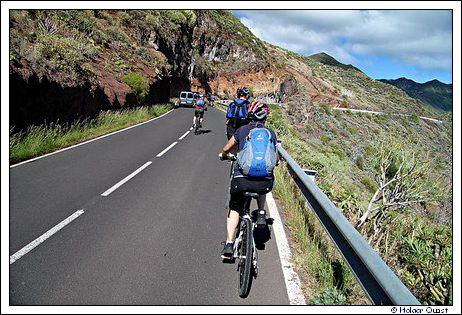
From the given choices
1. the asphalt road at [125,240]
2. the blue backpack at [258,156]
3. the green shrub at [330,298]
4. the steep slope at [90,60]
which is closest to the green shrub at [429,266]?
the green shrub at [330,298]

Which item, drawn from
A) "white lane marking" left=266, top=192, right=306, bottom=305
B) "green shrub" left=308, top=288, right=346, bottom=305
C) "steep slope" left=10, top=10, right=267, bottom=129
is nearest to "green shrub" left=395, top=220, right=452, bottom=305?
"green shrub" left=308, top=288, right=346, bottom=305

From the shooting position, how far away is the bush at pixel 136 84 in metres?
24.9

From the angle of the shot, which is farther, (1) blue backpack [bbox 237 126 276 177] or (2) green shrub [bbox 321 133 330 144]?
(2) green shrub [bbox 321 133 330 144]

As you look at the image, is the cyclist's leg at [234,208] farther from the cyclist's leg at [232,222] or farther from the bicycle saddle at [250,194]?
the bicycle saddle at [250,194]

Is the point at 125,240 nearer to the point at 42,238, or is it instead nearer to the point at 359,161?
the point at 42,238

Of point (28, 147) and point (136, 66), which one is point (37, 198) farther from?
point (136, 66)

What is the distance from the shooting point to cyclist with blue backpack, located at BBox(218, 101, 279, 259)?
377 cm

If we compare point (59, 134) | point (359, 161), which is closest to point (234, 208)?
point (59, 134)

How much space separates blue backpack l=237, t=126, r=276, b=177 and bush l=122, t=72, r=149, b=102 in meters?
22.6

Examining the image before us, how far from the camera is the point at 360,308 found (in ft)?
10.5

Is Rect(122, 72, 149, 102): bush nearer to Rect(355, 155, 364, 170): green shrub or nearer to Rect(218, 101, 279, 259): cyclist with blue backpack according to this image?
Rect(355, 155, 364, 170): green shrub

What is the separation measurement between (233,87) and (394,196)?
2453 inches

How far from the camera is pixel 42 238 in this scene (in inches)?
187

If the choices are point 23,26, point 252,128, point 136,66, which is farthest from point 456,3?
point 136,66
